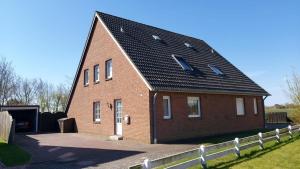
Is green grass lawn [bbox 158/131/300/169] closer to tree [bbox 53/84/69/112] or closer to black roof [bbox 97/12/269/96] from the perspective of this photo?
black roof [bbox 97/12/269/96]

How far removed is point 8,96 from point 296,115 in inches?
1744

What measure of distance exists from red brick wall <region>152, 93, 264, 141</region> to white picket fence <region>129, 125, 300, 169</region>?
4.87m

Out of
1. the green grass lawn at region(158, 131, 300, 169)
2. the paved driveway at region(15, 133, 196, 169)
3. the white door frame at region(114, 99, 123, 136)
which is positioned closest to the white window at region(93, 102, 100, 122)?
the white door frame at region(114, 99, 123, 136)

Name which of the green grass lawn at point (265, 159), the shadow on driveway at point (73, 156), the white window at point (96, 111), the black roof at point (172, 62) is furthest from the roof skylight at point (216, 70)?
the shadow on driveway at point (73, 156)

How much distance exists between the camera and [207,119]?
19.5 m

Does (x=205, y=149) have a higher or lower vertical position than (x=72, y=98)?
lower

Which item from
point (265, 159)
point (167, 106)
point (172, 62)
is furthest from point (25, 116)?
point (265, 159)

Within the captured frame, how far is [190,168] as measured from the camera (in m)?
9.23

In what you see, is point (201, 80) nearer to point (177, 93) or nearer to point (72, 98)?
point (177, 93)

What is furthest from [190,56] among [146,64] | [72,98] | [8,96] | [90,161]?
[8,96]

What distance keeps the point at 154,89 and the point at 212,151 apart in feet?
17.3

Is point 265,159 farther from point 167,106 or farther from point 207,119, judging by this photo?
point 207,119

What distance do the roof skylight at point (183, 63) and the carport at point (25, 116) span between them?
49.3ft

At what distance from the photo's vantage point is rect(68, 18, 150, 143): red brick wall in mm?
16984
